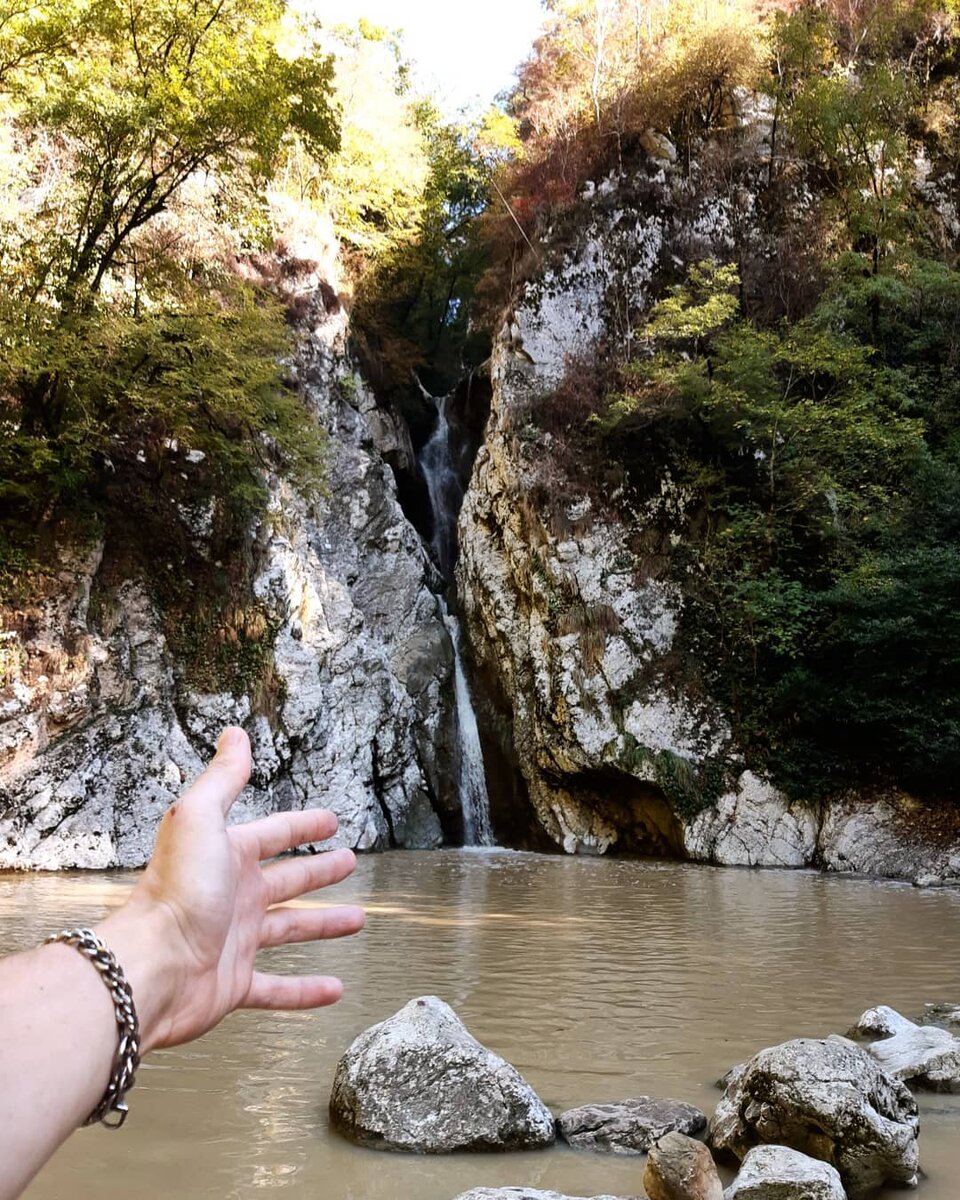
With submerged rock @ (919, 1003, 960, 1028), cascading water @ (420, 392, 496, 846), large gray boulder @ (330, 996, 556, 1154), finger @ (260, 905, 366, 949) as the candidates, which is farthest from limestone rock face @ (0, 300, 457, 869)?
finger @ (260, 905, 366, 949)

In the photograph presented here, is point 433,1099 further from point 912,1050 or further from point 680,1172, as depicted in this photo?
point 912,1050

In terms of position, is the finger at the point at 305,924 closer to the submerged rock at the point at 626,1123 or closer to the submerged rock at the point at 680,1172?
the submerged rock at the point at 680,1172

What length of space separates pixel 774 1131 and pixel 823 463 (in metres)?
15.1

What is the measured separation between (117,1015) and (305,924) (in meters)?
0.51

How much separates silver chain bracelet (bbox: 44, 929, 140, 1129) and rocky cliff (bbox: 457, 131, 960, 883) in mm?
12091

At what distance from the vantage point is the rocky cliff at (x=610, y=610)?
45.1 ft

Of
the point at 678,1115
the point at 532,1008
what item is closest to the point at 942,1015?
the point at 532,1008

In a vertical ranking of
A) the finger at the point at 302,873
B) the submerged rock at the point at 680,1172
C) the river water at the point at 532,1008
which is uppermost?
the finger at the point at 302,873

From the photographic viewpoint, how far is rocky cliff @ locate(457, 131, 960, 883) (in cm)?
1373

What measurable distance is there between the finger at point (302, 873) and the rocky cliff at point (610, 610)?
11566 mm

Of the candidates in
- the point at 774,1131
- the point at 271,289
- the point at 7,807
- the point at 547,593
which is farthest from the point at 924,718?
the point at 271,289

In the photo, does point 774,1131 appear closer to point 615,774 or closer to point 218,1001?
point 218,1001

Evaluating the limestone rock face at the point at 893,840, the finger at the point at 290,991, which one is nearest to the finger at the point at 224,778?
the finger at the point at 290,991

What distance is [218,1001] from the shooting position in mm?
1261
